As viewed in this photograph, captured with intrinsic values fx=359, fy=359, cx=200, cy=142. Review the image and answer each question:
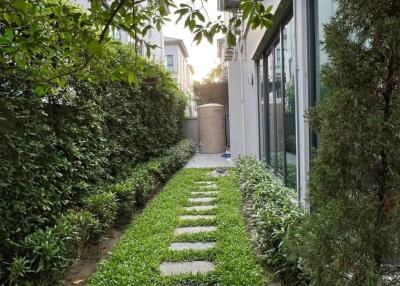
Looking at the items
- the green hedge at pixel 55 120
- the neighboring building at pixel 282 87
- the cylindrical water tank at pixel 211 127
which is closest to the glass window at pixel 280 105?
the neighboring building at pixel 282 87

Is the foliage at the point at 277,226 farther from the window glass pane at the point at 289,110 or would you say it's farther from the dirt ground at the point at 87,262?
the dirt ground at the point at 87,262

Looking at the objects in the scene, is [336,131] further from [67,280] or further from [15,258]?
[67,280]

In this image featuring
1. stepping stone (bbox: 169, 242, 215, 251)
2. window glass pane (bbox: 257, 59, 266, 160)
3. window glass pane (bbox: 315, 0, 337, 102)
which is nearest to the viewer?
window glass pane (bbox: 315, 0, 337, 102)

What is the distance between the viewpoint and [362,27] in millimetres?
1503

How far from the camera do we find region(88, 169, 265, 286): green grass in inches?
121

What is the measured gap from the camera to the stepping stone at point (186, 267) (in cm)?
329

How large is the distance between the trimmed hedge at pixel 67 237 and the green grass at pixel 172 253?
306 mm

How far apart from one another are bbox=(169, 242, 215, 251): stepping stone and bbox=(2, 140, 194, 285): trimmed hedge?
81 centimetres

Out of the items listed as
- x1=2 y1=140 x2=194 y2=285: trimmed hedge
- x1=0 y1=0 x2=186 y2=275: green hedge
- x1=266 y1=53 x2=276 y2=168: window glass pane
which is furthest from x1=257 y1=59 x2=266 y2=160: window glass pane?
x1=2 y1=140 x2=194 y2=285: trimmed hedge

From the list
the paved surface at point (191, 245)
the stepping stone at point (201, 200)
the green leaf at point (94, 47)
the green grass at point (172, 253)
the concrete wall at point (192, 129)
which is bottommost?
the stepping stone at point (201, 200)

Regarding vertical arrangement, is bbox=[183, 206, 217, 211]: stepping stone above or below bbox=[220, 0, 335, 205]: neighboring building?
below

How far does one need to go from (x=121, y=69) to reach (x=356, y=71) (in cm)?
132

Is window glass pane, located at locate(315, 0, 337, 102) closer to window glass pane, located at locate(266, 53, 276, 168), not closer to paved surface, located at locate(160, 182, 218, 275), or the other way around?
paved surface, located at locate(160, 182, 218, 275)

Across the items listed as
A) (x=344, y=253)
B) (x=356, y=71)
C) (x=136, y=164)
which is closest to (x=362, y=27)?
(x=356, y=71)
